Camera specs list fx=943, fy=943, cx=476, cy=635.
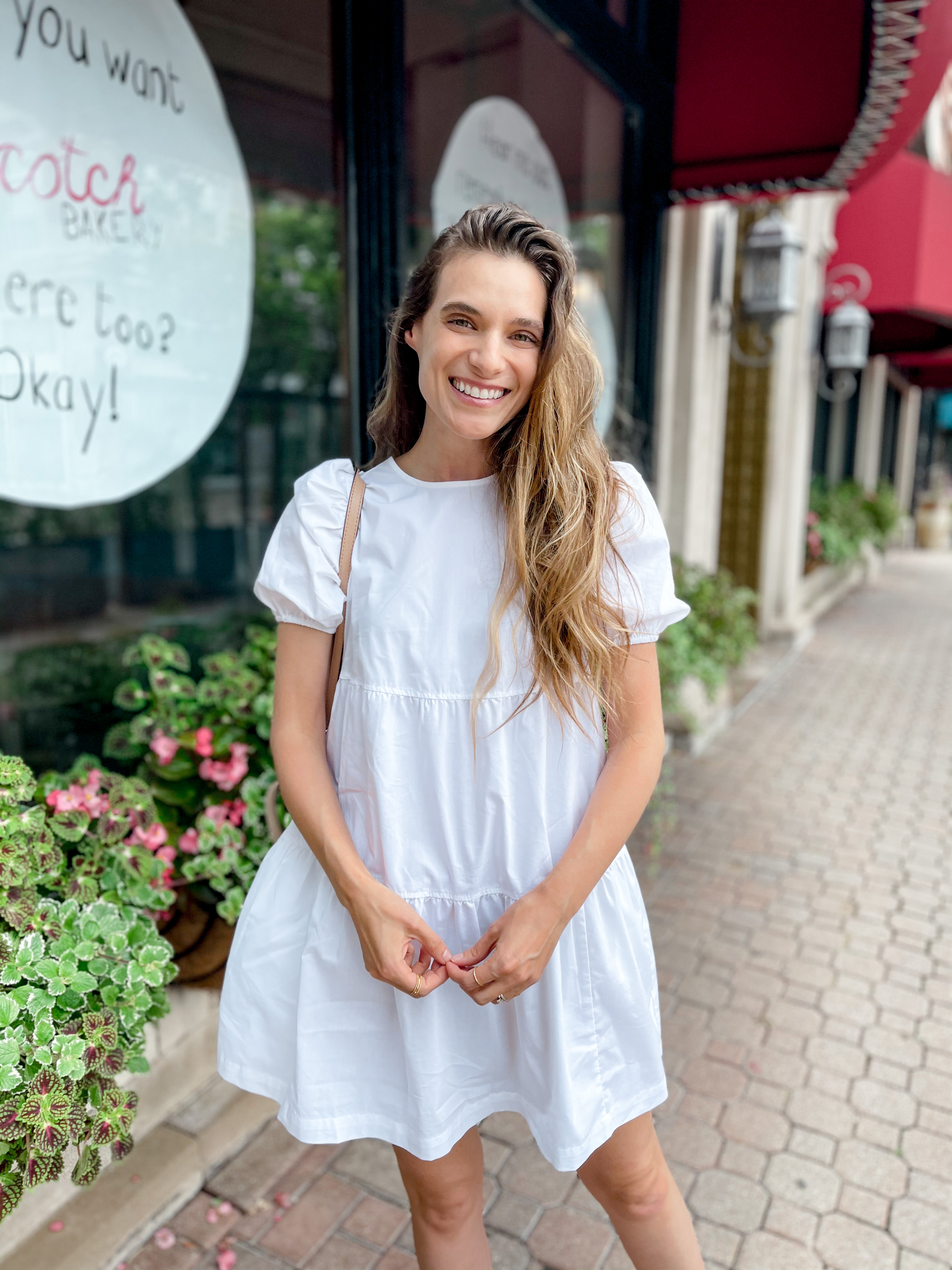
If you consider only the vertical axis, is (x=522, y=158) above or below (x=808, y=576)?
above

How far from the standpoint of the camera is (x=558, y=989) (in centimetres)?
144

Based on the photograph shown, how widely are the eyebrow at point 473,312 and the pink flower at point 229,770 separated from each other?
1.27 metres

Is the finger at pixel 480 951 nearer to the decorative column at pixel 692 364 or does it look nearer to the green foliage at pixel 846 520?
the decorative column at pixel 692 364

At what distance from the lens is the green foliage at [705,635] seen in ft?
13.8

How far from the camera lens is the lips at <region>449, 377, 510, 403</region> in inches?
54.0

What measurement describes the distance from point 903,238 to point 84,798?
7524 millimetres

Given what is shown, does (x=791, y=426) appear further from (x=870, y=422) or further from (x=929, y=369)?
(x=929, y=369)

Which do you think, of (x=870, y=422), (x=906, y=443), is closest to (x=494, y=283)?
(x=870, y=422)

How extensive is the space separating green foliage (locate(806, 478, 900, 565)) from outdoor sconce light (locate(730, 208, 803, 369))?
399 cm

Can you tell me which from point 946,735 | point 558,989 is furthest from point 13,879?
point 946,735

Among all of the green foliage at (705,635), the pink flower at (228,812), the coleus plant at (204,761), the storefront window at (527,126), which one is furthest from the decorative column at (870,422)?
the pink flower at (228,812)

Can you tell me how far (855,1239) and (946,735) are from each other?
4.13 metres

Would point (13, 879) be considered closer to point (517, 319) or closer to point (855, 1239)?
point (517, 319)

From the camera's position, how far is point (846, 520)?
10414mm
